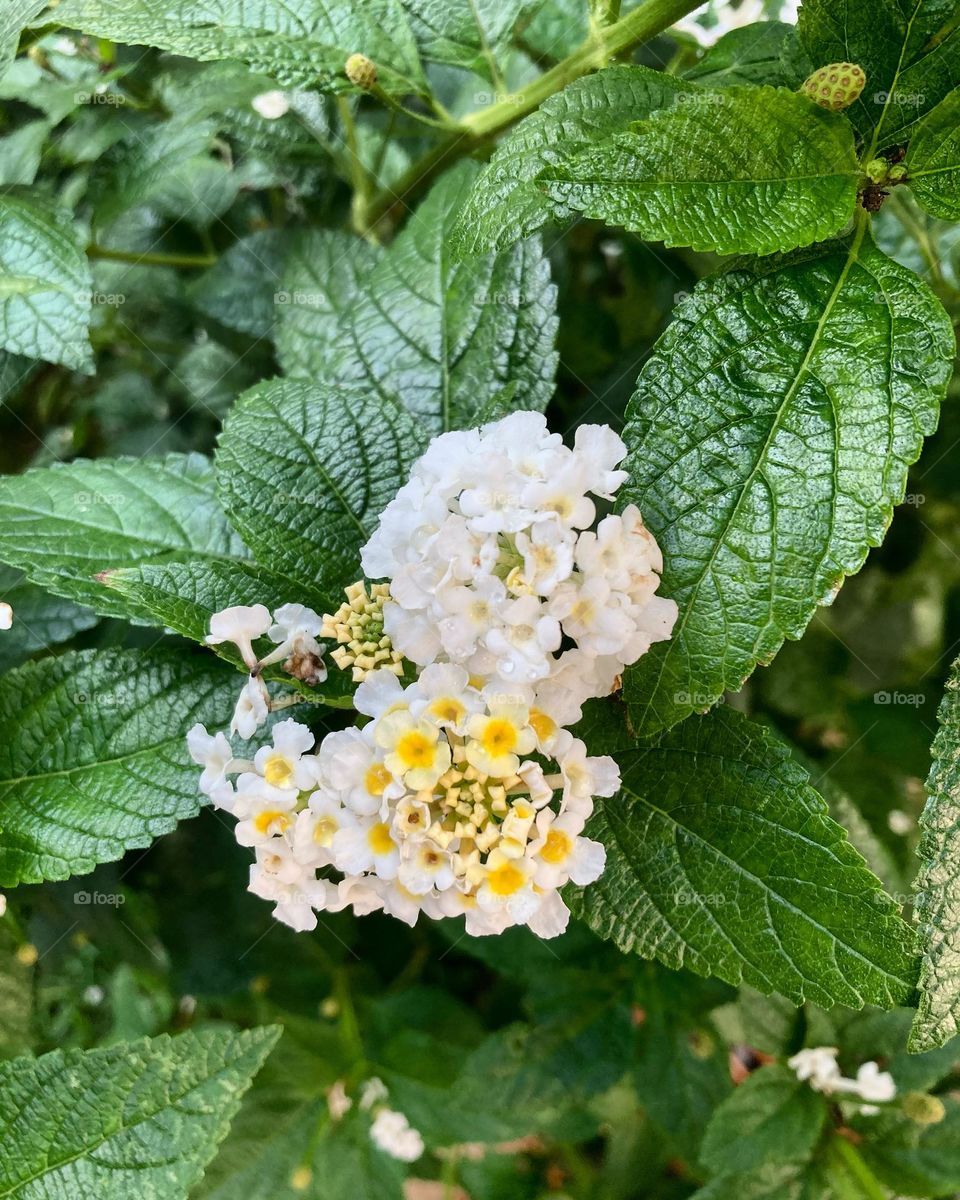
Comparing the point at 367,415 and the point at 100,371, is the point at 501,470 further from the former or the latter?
the point at 100,371

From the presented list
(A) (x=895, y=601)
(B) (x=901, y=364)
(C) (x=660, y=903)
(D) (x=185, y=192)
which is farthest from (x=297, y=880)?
(A) (x=895, y=601)

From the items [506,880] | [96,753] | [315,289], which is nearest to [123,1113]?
[96,753]

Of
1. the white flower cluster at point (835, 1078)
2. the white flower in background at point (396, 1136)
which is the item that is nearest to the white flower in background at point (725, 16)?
the white flower cluster at point (835, 1078)

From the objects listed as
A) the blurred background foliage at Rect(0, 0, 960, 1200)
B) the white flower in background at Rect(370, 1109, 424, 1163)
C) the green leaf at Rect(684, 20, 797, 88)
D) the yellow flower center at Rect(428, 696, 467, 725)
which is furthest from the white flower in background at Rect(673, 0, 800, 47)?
the white flower in background at Rect(370, 1109, 424, 1163)

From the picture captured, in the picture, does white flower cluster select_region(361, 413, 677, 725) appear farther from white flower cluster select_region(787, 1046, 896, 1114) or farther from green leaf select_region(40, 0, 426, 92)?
white flower cluster select_region(787, 1046, 896, 1114)

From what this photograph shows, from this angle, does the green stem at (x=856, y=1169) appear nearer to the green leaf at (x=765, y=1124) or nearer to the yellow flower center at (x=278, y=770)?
the green leaf at (x=765, y=1124)

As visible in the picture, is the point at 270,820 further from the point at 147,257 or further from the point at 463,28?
the point at 147,257
